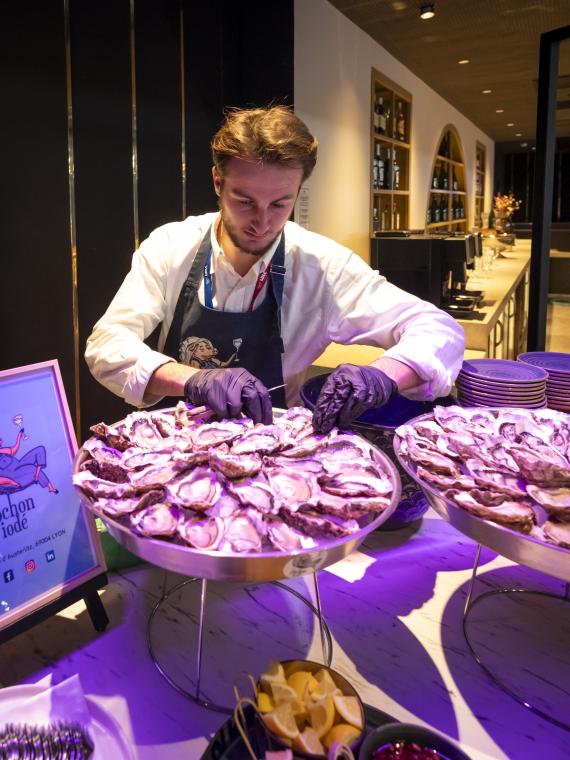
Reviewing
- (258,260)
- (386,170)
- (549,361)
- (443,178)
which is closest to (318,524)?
(258,260)

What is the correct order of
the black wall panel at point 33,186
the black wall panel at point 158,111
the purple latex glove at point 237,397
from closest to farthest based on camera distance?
1. the purple latex glove at point 237,397
2. the black wall panel at point 33,186
3. the black wall panel at point 158,111

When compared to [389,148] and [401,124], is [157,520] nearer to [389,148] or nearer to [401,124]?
[389,148]

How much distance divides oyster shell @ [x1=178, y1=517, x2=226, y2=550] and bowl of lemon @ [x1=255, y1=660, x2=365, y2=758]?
0.14 m

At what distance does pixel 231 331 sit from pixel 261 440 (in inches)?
29.1

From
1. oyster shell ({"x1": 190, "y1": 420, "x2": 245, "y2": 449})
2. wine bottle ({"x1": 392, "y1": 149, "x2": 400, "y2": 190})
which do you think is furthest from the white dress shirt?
wine bottle ({"x1": 392, "y1": 149, "x2": 400, "y2": 190})

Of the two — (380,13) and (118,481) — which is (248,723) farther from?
(380,13)

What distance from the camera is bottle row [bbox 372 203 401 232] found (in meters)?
5.00

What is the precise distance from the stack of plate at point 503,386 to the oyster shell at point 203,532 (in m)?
0.84

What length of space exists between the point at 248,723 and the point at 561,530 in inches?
15.6

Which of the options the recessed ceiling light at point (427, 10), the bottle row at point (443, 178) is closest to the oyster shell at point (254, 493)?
the recessed ceiling light at point (427, 10)

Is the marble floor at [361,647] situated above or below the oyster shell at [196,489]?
below

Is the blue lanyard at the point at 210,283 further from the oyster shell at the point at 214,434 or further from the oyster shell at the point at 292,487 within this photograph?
the oyster shell at the point at 292,487

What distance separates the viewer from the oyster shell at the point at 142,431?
0.85 meters

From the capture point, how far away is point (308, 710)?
1.80ft
